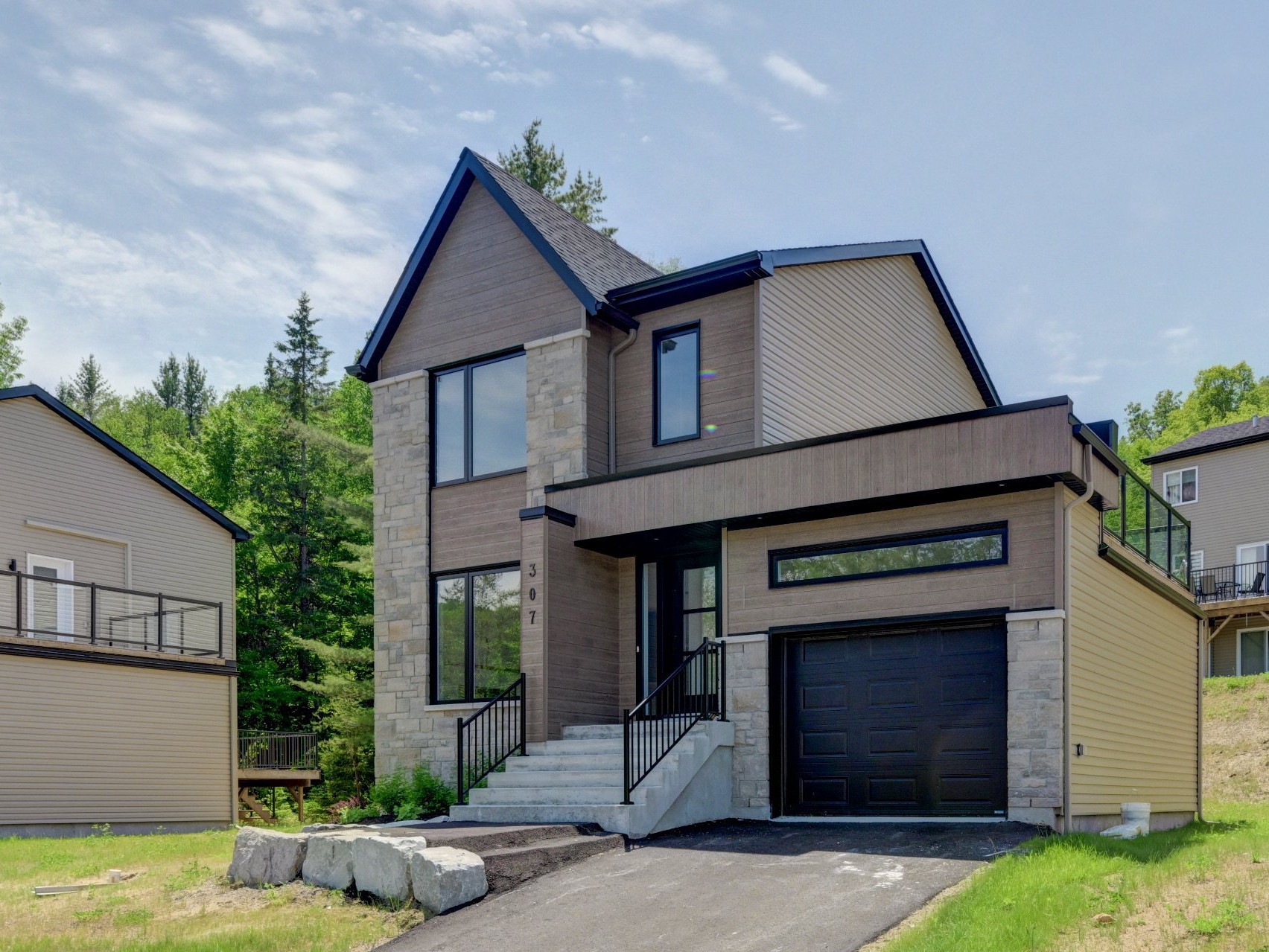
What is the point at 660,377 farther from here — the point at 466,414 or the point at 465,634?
the point at 465,634

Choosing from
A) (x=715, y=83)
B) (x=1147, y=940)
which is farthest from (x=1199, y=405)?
(x=1147, y=940)

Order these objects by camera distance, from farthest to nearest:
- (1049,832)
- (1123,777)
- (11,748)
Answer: (11,748) → (1123,777) → (1049,832)

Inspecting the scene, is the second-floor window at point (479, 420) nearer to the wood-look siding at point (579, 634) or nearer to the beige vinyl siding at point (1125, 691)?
the wood-look siding at point (579, 634)

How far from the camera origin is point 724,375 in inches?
623

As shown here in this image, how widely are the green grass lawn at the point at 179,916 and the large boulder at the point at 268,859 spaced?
150 millimetres

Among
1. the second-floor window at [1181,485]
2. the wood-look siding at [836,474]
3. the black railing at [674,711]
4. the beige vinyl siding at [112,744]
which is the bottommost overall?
the beige vinyl siding at [112,744]

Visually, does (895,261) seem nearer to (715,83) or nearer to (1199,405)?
(715,83)

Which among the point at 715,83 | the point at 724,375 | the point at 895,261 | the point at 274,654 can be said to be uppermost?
the point at 715,83

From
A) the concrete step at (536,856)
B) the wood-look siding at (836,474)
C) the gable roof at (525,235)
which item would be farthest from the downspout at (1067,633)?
the gable roof at (525,235)

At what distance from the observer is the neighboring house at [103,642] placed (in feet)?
59.9

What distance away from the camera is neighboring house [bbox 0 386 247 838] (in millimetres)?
18266

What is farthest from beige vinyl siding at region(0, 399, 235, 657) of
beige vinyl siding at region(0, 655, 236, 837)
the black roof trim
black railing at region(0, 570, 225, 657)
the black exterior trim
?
the black roof trim

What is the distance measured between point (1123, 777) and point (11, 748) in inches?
601

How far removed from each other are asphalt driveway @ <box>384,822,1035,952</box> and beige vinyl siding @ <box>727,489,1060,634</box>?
7.55 feet
